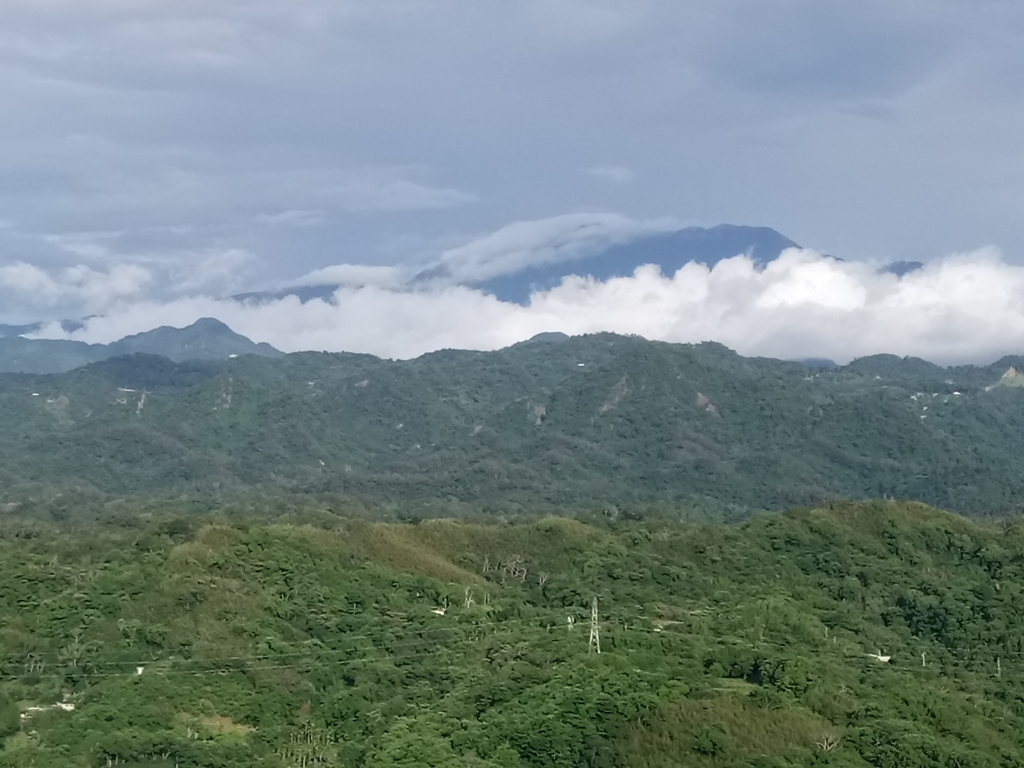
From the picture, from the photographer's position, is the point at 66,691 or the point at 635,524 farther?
the point at 635,524

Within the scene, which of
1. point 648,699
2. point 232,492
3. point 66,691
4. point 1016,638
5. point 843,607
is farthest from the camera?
point 232,492

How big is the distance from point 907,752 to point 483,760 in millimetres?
17347

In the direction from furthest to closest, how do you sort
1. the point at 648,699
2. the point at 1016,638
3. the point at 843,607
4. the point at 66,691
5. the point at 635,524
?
the point at 635,524
the point at 843,607
the point at 1016,638
the point at 66,691
the point at 648,699

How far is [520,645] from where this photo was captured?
65.1m

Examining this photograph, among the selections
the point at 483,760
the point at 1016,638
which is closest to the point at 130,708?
the point at 483,760

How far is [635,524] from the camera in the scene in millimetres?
112250

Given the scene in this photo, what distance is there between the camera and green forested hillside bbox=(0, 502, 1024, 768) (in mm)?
53219

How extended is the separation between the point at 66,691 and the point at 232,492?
133257mm

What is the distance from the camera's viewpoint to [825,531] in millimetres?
92562

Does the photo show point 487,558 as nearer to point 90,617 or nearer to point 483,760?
point 90,617

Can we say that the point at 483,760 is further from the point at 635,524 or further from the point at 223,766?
the point at 635,524

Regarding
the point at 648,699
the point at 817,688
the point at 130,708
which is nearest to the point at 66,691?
the point at 130,708

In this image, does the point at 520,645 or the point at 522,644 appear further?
the point at 522,644

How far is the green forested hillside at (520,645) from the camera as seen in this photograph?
175 ft
